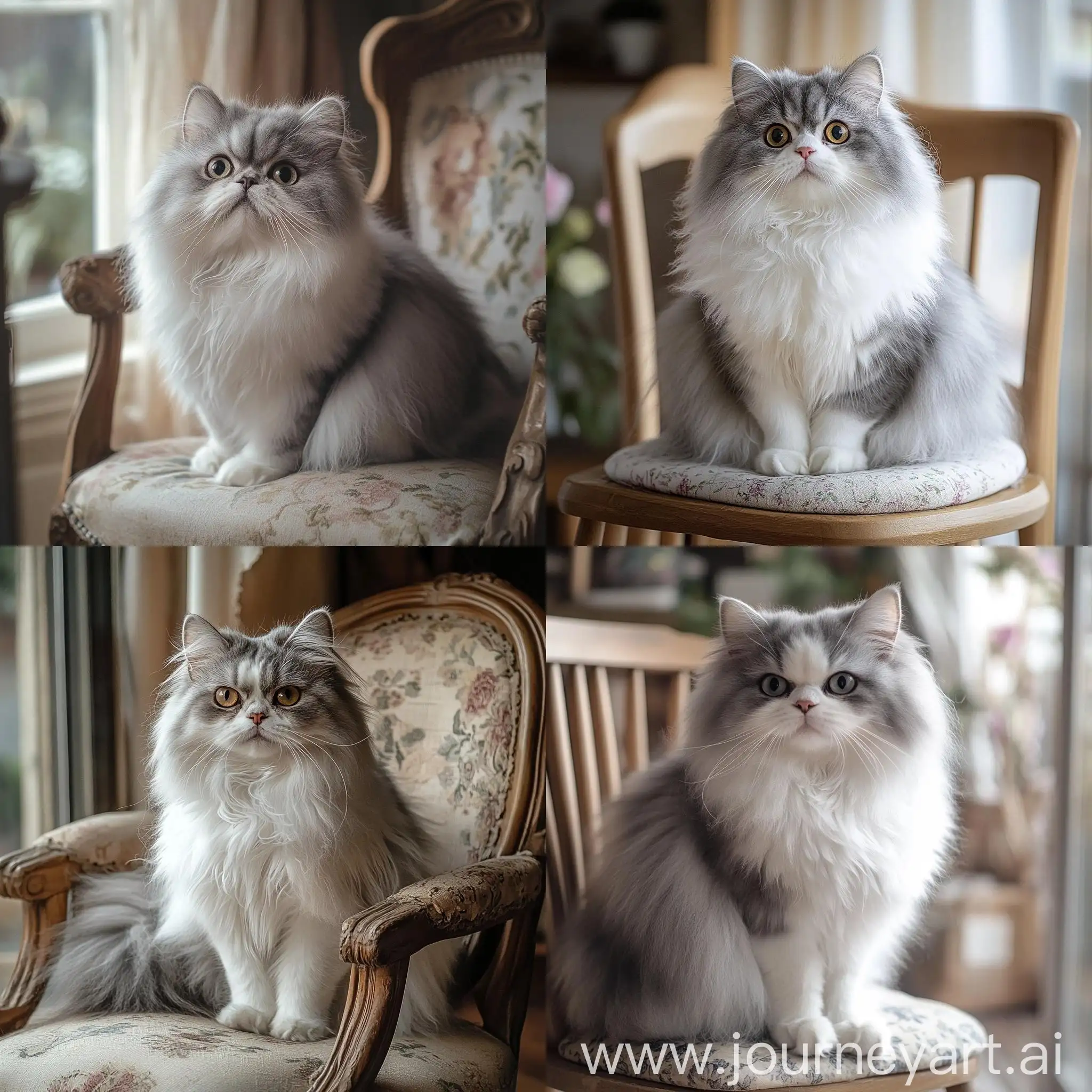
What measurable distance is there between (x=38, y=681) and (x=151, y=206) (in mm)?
705

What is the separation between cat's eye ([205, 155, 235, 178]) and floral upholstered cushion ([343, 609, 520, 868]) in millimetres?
625

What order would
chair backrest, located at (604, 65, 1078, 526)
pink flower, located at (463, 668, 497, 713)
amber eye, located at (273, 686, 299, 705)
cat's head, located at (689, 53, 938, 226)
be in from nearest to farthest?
cat's head, located at (689, 53, 938, 226)
chair backrest, located at (604, 65, 1078, 526)
amber eye, located at (273, 686, 299, 705)
pink flower, located at (463, 668, 497, 713)

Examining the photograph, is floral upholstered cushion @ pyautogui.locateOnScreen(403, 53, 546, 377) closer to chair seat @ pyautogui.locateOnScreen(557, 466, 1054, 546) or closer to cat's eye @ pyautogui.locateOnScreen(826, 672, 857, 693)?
chair seat @ pyautogui.locateOnScreen(557, 466, 1054, 546)

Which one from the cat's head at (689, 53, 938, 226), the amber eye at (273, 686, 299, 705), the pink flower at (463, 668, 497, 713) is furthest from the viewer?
the pink flower at (463, 668, 497, 713)

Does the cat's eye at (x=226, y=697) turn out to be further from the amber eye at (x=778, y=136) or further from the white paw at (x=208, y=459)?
the amber eye at (x=778, y=136)

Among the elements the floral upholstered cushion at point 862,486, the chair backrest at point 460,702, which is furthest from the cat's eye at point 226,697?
the floral upholstered cushion at point 862,486

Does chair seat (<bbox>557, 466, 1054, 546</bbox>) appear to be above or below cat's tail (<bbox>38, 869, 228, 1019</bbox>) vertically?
above

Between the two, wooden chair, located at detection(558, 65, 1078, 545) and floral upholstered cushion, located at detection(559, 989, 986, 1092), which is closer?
wooden chair, located at detection(558, 65, 1078, 545)

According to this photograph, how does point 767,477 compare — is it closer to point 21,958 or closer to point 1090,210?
point 1090,210

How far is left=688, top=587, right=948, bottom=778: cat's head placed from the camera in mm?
1363

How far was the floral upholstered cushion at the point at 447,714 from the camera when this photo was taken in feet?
4.94

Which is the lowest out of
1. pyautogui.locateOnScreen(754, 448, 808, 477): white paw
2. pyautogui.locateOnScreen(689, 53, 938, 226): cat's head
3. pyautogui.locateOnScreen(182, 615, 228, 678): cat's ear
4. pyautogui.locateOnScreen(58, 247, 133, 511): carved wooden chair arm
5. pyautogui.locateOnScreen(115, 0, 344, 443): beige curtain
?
pyautogui.locateOnScreen(182, 615, 228, 678): cat's ear

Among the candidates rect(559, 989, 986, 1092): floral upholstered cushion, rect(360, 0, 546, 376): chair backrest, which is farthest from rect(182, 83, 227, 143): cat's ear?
rect(559, 989, 986, 1092): floral upholstered cushion

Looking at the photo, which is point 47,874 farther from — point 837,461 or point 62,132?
point 837,461
